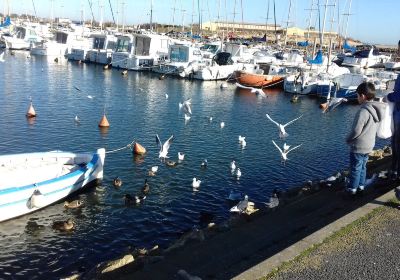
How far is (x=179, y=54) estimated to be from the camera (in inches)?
1927

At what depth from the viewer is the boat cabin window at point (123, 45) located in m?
53.2

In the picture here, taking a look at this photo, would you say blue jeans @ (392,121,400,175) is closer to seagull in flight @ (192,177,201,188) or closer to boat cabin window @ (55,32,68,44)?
seagull in flight @ (192,177,201,188)

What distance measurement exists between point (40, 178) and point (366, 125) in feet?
31.7

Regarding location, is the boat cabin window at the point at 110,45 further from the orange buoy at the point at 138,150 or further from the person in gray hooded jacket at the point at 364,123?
the person in gray hooded jacket at the point at 364,123

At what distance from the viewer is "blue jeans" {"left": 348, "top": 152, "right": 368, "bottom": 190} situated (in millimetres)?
8536

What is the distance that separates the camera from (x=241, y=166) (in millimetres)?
17312

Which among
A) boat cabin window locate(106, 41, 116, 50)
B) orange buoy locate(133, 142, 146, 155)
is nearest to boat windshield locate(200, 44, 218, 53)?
boat cabin window locate(106, 41, 116, 50)

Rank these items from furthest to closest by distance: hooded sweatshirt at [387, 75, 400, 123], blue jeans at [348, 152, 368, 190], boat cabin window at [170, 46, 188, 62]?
1. boat cabin window at [170, 46, 188, 62]
2. hooded sweatshirt at [387, 75, 400, 123]
3. blue jeans at [348, 152, 368, 190]

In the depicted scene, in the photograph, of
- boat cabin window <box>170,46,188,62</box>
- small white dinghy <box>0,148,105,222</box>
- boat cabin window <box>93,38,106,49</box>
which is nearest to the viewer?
small white dinghy <box>0,148,105,222</box>

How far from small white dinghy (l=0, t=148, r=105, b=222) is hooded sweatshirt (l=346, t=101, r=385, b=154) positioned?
317 inches

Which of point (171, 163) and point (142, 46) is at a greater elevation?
point (142, 46)

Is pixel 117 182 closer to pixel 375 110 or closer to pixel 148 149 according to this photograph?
pixel 148 149

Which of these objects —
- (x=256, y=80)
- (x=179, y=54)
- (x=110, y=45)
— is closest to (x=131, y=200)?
(x=256, y=80)

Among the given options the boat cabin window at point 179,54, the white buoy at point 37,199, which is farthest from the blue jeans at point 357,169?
the boat cabin window at point 179,54
